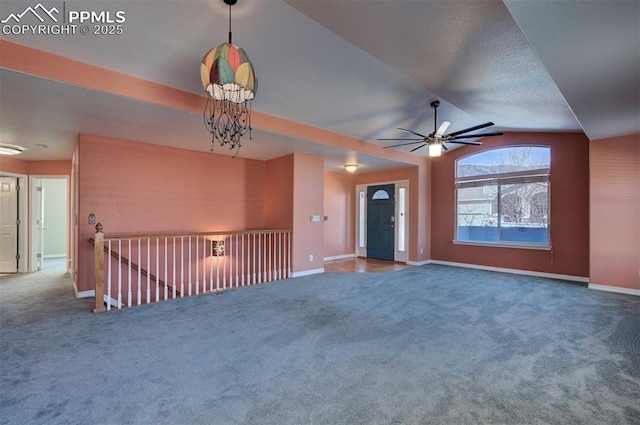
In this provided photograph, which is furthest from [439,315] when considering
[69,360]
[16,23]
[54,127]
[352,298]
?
[54,127]

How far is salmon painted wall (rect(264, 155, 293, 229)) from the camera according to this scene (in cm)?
573

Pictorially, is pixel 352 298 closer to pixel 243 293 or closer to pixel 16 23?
pixel 243 293

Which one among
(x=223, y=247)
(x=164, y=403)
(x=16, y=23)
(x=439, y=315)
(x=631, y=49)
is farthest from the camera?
(x=223, y=247)

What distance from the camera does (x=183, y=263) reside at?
5.02 metres

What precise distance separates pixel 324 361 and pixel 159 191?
4.18 m

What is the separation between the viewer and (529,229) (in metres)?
5.99

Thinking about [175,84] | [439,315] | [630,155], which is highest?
[175,84]

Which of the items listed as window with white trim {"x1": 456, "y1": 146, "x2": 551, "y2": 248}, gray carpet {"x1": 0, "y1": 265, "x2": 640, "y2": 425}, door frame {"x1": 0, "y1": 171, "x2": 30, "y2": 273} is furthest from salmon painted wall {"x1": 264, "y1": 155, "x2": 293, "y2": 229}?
door frame {"x1": 0, "y1": 171, "x2": 30, "y2": 273}

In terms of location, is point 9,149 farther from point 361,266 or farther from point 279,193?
point 361,266

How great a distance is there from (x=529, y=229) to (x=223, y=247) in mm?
6227

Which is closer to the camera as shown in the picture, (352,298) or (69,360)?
(69,360)

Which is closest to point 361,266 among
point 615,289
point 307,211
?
point 307,211

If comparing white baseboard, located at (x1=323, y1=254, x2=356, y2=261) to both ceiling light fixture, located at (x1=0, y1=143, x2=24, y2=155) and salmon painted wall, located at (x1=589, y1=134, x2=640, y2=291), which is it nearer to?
salmon painted wall, located at (x1=589, y1=134, x2=640, y2=291)

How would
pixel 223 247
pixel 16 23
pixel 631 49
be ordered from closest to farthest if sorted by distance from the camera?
pixel 631 49, pixel 16 23, pixel 223 247
